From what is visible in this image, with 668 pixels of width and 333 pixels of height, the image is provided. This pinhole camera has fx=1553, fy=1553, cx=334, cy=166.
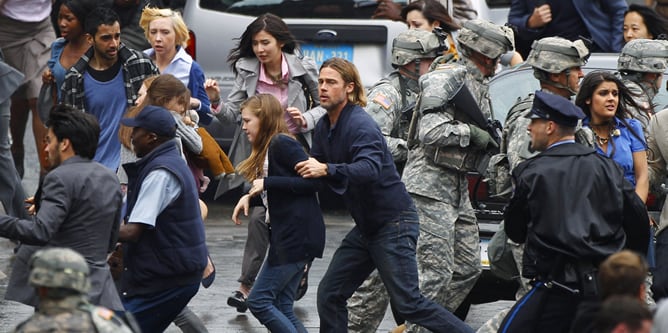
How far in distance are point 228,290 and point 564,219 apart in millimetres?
3642

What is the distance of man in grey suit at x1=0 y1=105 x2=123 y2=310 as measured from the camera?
21.6 feet

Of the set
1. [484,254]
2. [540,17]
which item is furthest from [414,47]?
[540,17]

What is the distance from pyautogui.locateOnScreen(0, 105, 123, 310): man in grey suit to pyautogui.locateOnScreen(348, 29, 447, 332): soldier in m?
2.12

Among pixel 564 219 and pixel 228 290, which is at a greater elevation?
pixel 564 219

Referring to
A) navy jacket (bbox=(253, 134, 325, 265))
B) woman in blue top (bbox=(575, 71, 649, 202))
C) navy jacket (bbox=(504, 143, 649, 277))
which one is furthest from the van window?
navy jacket (bbox=(504, 143, 649, 277))

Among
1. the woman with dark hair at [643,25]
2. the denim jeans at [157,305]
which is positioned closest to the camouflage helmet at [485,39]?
the denim jeans at [157,305]

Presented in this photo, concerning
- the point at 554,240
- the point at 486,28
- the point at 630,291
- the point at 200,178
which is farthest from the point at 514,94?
the point at 630,291

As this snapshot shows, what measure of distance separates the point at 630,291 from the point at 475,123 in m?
2.85

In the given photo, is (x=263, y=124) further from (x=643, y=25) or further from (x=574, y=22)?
(x=574, y=22)

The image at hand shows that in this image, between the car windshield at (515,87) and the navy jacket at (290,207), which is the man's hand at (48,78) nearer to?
the navy jacket at (290,207)

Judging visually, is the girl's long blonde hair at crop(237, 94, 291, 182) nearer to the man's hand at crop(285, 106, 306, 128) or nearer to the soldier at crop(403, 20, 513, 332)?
the soldier at crop(403, 20, 513, 332)

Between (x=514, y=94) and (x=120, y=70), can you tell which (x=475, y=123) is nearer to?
(x=514, y=94)

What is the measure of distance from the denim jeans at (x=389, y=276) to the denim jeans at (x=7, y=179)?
280 cm

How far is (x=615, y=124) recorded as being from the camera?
8.45 m
